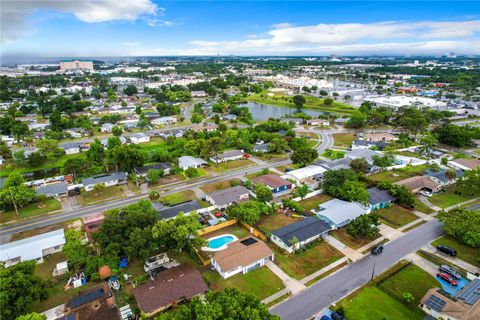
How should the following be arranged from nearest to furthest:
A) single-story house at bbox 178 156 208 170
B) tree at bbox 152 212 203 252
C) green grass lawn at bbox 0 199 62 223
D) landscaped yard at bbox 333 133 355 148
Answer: tree at bbox 152 212 203 252 < green grass lawn at bbox 0 199 62 223 < single-story house at bbox 178 156 208 170 < landscaped yard at bbox 333 133 355 148

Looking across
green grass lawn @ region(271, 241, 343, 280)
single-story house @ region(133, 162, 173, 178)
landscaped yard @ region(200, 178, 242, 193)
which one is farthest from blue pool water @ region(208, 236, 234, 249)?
single-story house @ region(133, 162, 173, 178)

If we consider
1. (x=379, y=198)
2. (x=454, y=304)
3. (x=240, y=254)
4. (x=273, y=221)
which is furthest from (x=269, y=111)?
(x=454, y=304)

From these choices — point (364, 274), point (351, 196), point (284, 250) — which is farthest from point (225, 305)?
point (351, 196)

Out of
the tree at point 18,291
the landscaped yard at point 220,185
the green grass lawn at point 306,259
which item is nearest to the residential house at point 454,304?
the green grass lawn at point 306,259

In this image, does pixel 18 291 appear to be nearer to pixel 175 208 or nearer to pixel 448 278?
pixel 175 208

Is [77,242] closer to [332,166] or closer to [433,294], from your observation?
[433,294]

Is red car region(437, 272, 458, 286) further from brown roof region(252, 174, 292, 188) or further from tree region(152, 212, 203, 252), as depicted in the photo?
tree region(152, 212, 203, 252)
